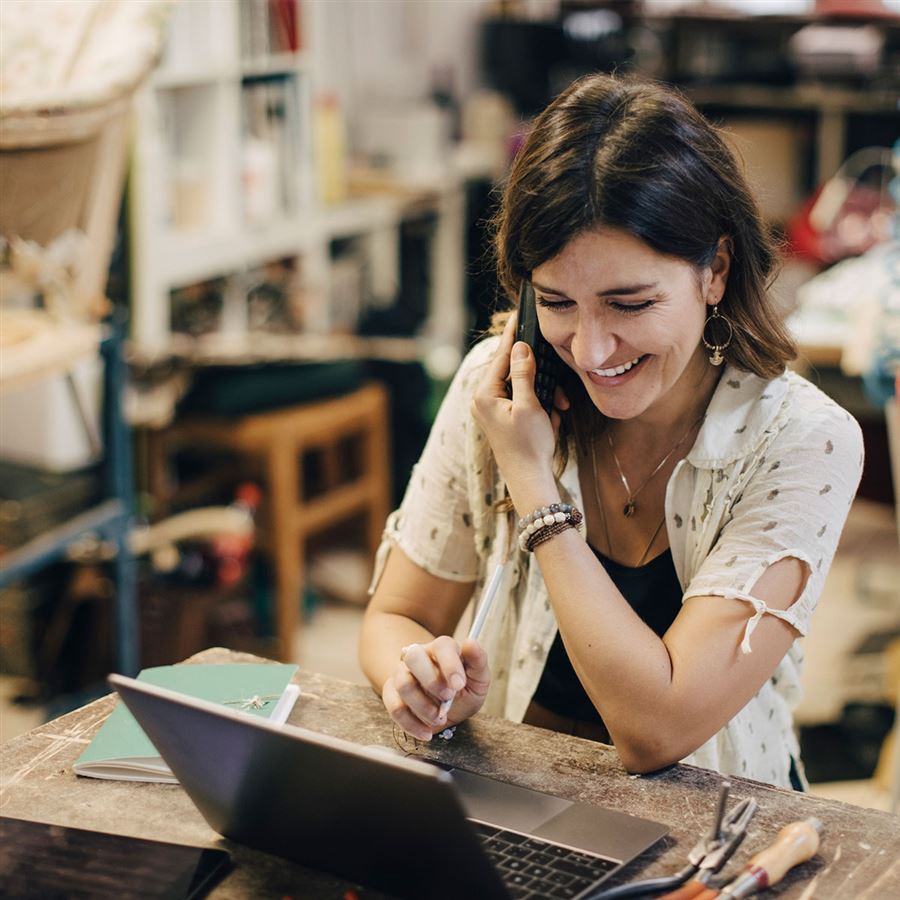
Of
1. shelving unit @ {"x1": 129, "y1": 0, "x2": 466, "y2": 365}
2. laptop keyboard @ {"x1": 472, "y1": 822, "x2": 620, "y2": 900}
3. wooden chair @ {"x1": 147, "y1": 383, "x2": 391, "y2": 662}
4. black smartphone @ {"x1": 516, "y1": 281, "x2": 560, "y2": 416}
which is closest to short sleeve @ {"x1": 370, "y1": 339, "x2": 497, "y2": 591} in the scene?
black smartphone @ {"x1": 516, "y1": 281, "x2": 560, "y2": 416}

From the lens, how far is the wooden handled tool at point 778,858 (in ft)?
3.05

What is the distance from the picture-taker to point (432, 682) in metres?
1.13

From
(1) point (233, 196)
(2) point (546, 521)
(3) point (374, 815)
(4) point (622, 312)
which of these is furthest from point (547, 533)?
(1) point (233, 196)

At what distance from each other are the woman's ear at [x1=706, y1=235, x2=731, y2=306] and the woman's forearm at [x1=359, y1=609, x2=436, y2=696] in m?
0.45

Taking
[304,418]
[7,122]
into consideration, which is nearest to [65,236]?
[7,122]

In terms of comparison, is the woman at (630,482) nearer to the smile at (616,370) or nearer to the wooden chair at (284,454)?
the smile at (616,370)

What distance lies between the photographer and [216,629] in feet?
9.48

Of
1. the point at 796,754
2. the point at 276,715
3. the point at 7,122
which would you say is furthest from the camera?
the point at 7,122

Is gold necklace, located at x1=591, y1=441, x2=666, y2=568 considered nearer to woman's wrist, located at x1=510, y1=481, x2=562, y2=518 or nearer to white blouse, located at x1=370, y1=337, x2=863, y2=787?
white blouse, located at x1=370, y1=337, x2=863, y2=787

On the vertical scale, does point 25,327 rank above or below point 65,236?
below

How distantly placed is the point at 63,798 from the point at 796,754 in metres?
0.79

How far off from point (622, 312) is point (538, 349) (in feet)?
0.56

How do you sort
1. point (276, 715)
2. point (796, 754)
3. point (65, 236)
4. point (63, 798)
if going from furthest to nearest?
point (65, 236) < point (796, 754) < point (276, 715) < point (63, 798)

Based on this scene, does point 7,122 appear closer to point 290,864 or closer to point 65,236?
point 65,236
